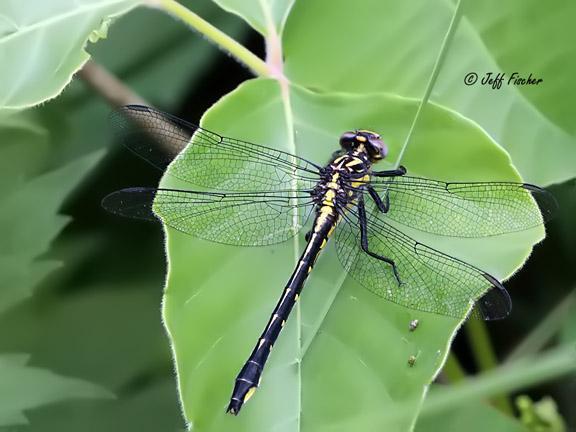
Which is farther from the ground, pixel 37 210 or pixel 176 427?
pixel 37 210

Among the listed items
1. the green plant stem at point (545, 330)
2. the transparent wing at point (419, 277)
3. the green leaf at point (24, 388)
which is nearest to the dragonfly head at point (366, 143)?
the transparent wing at point (419, 277)

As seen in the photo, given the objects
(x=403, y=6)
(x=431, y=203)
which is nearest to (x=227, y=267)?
(x=431, y=203)

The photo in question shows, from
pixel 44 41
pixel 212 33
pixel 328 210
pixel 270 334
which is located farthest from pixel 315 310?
pixel 44 41

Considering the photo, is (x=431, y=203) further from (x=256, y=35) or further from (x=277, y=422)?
(x=256, y=35)

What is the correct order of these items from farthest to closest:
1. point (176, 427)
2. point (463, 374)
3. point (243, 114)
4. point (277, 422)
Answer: point (463, 374) < point (176, 427) < point (243, 114) < point (277, 422)

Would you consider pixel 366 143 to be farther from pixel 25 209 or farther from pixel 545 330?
pixel 25 209

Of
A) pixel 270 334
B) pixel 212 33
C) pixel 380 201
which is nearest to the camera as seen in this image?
pixel 270 334
